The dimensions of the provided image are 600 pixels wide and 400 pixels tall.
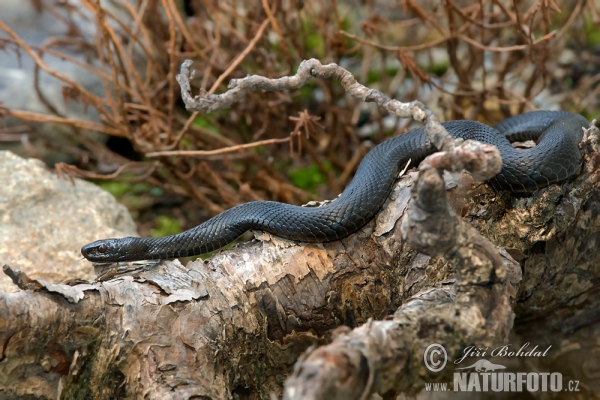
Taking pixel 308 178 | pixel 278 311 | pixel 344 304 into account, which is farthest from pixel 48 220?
pixel 308 178

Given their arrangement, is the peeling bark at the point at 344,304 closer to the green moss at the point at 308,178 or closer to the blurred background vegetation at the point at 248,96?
the blurred background vegetation at the point at 248,96

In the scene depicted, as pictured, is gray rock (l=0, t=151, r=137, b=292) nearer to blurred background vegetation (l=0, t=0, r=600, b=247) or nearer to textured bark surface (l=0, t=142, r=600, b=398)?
blurred background vegetation (l=0, t=0, r=600, b=247)

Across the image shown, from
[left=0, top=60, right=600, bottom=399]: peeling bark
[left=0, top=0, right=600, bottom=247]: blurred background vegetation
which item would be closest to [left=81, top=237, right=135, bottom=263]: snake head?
[left=0, top=0, right=600, bottom=247]: blurred background vegetation

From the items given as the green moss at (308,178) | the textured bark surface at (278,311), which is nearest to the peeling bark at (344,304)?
the textured bark surface at (278,311)

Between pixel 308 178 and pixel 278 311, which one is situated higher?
pixel 308 178

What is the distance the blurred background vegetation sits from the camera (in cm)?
548

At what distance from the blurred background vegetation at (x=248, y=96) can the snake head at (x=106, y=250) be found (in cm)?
88

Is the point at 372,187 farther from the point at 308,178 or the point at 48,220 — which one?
the point at 308,178

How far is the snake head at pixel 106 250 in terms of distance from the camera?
4617 mm

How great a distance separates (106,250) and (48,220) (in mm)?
851

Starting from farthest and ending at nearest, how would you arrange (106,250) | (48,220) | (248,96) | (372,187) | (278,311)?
(248,96) < (48,220) < (106,250) < (372,187) < (278,311)

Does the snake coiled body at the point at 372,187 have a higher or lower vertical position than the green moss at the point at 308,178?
higher

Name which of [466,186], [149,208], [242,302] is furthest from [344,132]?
[242,302]

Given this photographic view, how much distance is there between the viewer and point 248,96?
6652mm
